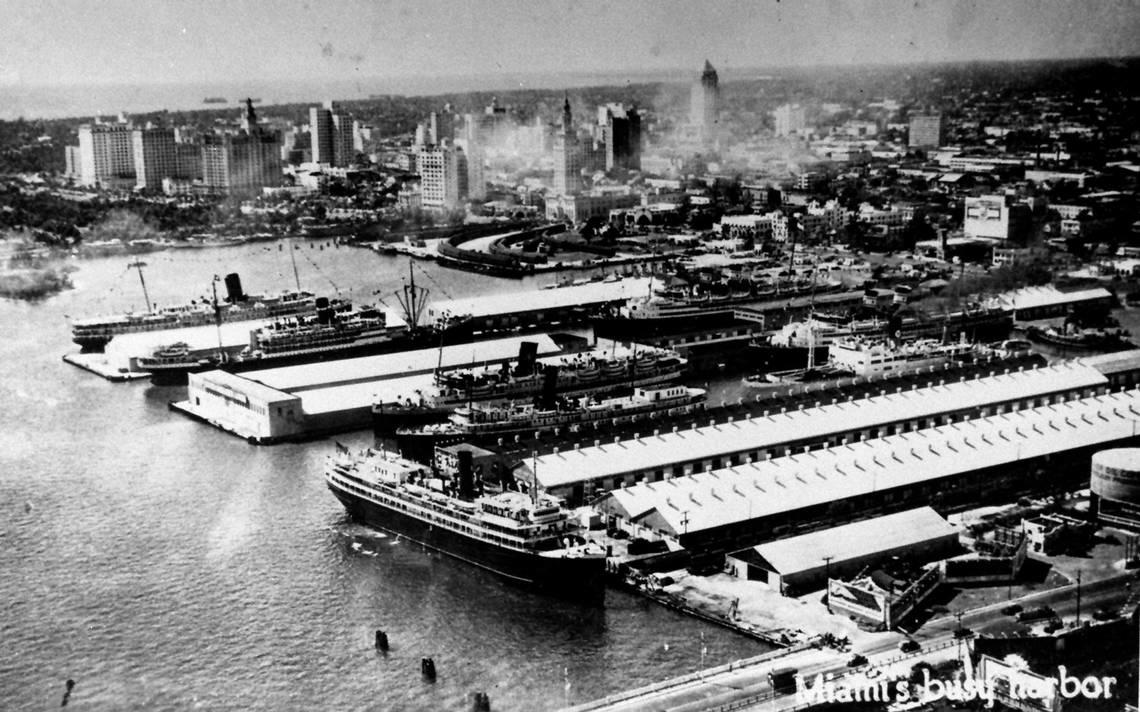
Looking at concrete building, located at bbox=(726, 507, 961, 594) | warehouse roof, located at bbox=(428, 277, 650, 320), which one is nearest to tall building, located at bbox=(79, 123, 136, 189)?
warehouse roof, located at bbox=(428, 277, 650, 320)

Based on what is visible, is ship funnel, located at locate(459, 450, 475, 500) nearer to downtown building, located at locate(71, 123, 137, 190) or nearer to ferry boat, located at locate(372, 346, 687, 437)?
ferry boat, located at locate(372, 346, 687, 437)

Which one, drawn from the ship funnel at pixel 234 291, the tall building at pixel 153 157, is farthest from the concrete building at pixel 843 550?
the tall building at pixel 153 157

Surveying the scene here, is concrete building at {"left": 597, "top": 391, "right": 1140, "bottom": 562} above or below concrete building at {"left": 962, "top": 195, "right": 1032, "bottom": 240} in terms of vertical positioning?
below

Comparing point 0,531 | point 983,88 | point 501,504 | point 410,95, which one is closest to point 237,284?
point 410,95

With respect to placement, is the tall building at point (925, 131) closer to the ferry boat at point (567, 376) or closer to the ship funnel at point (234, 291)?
the ferry boat at point (567, 376)

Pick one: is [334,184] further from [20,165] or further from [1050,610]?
[1050,610]

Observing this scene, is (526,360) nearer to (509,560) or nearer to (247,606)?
(509,560)

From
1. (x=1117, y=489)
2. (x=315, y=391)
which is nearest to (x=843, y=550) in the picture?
(x=1117, y=489)
